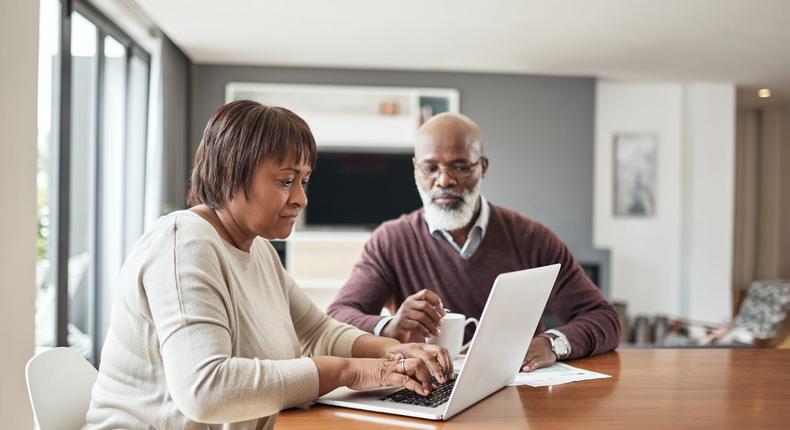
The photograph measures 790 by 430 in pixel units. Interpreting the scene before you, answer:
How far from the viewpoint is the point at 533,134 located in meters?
6.60

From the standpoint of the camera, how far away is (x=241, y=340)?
1.21 m

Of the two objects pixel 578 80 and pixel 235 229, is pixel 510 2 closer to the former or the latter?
pixel 578 80

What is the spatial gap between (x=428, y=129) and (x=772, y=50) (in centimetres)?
459

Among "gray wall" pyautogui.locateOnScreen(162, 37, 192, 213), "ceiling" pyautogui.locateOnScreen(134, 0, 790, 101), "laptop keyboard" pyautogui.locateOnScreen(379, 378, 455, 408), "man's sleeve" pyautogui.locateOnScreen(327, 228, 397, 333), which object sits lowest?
"laptop keyboard" pyautogui.locateOnScreen(379, 378, 455, 408)

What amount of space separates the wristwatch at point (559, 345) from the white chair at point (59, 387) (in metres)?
0.94

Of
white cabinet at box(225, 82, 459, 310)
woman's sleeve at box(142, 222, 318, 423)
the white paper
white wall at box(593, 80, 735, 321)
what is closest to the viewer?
woman's sleeve at box(142, 222, 318, 423)

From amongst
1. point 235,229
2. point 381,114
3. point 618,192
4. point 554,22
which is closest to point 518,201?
point 618,192

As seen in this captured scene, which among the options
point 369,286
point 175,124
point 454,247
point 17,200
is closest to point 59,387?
point 369,286

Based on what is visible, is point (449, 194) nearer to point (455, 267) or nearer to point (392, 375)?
point (455, 267)

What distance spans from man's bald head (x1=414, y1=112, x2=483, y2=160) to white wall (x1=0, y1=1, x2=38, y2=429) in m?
1.69

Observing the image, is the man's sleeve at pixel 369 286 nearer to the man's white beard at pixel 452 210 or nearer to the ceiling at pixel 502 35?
the man's white beard at pixel 452 210

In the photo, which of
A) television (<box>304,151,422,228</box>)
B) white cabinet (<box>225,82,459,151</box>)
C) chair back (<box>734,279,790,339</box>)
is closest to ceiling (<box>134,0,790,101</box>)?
white cabinet (<box>225,82,459,151</box>)

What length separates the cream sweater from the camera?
3.47 feet

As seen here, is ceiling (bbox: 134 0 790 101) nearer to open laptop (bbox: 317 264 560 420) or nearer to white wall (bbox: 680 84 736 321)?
white wall (bbox: 680 84 736 321)
